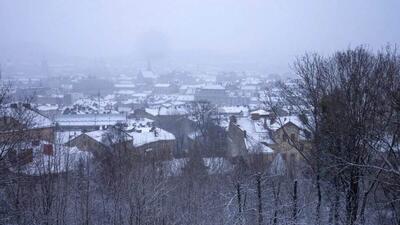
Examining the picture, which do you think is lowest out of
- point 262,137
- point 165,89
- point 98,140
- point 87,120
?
point 98,140

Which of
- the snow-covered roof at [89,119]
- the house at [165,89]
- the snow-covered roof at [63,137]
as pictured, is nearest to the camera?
the snow-covered roof at [63,137]

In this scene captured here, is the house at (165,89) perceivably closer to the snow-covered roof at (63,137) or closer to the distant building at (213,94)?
the distant building at (213,94)

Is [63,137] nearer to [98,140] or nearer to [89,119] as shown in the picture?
[98,140]

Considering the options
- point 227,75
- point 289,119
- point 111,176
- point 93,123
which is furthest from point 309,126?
point 227,75

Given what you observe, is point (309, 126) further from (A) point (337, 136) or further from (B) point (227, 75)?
(B) point (227, 75)

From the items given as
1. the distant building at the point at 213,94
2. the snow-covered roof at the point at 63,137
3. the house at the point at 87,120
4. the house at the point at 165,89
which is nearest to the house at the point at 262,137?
the snow-covered roof at the point at 63,137

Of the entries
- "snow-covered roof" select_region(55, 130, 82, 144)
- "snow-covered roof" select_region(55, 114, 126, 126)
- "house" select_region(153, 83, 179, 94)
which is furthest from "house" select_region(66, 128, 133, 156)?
"house" select_region(153, 83, 179, 94)

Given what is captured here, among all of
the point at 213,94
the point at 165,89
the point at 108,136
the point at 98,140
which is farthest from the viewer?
the point at 165,89

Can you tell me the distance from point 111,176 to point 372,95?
28.9ft

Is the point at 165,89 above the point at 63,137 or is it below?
above

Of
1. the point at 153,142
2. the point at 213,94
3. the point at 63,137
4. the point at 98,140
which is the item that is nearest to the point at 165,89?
the point at 213,94

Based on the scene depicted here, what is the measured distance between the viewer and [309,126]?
1002 centimetres

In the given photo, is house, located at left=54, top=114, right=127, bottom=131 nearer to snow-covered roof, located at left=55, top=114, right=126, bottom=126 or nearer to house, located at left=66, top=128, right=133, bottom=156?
snow-covered roof, located at left=55, top=114, right=126, bottom=126

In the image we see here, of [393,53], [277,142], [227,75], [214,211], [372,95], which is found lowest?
[214,211]
